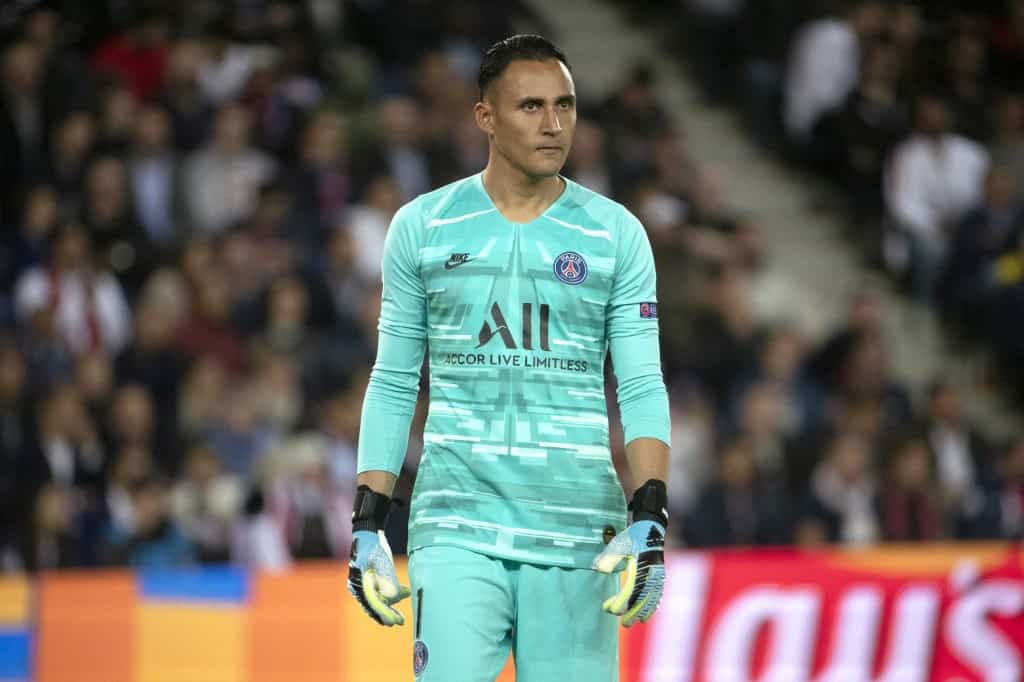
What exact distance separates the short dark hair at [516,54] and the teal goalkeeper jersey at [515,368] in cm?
31

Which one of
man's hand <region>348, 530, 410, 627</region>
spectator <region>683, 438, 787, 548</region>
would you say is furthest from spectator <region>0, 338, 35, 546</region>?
man's hand <region>348, 530, 410, 627</region>

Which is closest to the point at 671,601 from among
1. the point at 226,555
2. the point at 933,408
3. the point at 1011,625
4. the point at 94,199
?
the point at 1011,625

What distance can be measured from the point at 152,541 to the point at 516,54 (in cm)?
567

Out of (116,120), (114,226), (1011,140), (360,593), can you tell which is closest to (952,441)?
(1011,140)

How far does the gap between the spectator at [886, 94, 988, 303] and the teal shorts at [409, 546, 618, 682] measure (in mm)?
9180

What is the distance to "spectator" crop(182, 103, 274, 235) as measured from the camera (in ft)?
37.1

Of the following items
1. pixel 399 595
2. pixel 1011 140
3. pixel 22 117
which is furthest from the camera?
pixel 1011 140

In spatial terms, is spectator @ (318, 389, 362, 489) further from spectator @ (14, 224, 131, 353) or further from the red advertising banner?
the red advertising banner

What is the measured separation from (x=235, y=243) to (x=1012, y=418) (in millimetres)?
5821

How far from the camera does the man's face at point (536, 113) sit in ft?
14.5

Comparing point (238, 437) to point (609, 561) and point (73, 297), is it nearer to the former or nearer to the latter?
point (73, 297)

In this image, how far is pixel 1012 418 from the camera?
42.4 feet

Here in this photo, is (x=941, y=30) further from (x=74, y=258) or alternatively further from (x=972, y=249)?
(x=74, y=258)

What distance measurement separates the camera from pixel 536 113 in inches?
174
